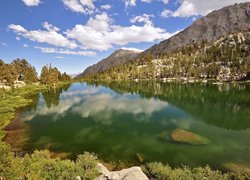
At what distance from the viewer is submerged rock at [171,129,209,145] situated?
1556 inches

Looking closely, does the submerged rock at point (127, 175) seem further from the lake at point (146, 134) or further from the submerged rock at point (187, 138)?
the submerged rock at point (187, 138)

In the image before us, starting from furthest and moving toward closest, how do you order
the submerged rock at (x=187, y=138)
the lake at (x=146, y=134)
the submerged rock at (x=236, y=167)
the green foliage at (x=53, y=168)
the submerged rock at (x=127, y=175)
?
the submerged rock at (x=187, y=138) → the lake at (x=146, y=134) → the submerged rock at (x=236, y=167) → the submerged rock at (x=127, y=175) → the green foliage at (x=53, y=168)

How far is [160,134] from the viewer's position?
45.1m

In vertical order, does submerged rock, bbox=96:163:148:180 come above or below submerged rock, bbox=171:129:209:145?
above

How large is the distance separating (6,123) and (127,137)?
35.4 m

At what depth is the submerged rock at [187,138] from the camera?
39.5 m

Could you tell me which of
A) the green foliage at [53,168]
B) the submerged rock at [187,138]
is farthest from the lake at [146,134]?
the green foliage at [53,168]

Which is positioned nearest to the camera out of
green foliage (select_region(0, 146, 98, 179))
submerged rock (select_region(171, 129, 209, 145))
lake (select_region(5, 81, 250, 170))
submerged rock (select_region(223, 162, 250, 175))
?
green foliage (select_region(0, 146, 98, 179))

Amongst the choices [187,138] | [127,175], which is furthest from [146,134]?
[127,175]

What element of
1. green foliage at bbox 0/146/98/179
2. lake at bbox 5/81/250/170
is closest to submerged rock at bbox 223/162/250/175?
lake at bbox 5/81/250/170

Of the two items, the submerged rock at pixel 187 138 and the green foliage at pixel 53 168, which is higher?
the green foliage at pixel 53 168

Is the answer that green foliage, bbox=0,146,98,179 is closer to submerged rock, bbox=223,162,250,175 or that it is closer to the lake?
the lake

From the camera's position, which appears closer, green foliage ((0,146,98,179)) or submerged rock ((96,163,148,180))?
green foliage ((0,146,98,179))

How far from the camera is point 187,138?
4141cm
